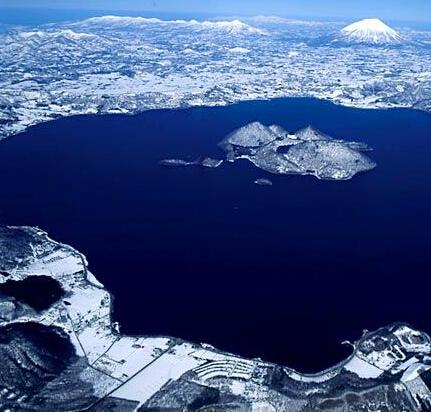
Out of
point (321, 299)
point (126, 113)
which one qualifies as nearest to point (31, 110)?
point (126, 113)

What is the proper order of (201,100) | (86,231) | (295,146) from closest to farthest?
(86,231)
(295,146)
(201,100)

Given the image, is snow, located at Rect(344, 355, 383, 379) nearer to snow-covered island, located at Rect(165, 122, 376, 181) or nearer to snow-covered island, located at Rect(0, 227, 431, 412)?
snow-covered island, located at Rect(0, 227, 431, 412)

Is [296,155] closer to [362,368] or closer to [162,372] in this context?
[362,368]

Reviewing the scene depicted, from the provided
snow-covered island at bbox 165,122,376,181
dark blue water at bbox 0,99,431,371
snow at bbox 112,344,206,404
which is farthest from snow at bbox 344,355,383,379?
snow-covered island at bbox 165,122,376,181

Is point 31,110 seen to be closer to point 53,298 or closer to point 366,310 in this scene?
point 53,298

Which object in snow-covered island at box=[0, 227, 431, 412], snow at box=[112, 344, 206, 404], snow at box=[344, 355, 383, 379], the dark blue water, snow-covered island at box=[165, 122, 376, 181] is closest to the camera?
snow-covered island at box=[0, 227, 431, 412]

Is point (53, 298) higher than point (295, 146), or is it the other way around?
point (295, 146)
